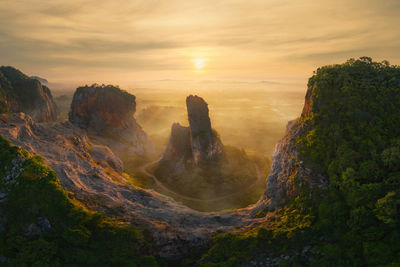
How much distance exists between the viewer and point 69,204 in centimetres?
2350

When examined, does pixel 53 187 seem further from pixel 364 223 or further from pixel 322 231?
pixel 364 223

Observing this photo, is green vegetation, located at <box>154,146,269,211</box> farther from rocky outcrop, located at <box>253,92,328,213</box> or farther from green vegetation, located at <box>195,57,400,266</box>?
green vegetation, located at <box>195,57,400,266</box>

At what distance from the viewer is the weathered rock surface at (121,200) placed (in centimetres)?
2603

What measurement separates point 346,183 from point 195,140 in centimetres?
5229

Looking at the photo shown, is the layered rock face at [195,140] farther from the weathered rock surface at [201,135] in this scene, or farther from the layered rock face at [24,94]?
the layered rock face at [24,94]

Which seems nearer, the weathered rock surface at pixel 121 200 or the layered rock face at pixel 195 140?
the weathered rock surface at pixel 121 200

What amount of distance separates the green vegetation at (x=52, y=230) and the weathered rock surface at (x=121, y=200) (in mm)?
2614

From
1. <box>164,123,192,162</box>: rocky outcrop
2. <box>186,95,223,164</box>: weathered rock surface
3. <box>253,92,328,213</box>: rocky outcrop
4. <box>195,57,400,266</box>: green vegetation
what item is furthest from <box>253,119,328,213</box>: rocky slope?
<box>164,123,192,162</box>: rocky outcrop

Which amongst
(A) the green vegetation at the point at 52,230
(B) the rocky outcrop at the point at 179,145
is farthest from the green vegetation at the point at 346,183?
(B) the rocky outcrop at the point at 179,145

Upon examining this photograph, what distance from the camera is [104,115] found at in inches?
3610

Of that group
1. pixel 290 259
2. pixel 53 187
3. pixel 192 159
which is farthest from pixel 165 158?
pixel 290 259

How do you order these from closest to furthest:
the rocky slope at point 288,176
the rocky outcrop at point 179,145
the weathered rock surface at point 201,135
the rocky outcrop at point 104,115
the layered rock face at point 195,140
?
the rocky slope at point 288,176 → the weathered rock surface at point 201,135 → the layered rock face at point 195,140 → the rocky outcrop at point 179,145 → the rocky outcrop at point 104,115

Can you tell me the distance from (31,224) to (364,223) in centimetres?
3209

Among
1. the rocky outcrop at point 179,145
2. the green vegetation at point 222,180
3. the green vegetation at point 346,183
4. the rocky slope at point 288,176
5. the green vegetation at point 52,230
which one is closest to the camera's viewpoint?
the green vegetation at point 346,183
